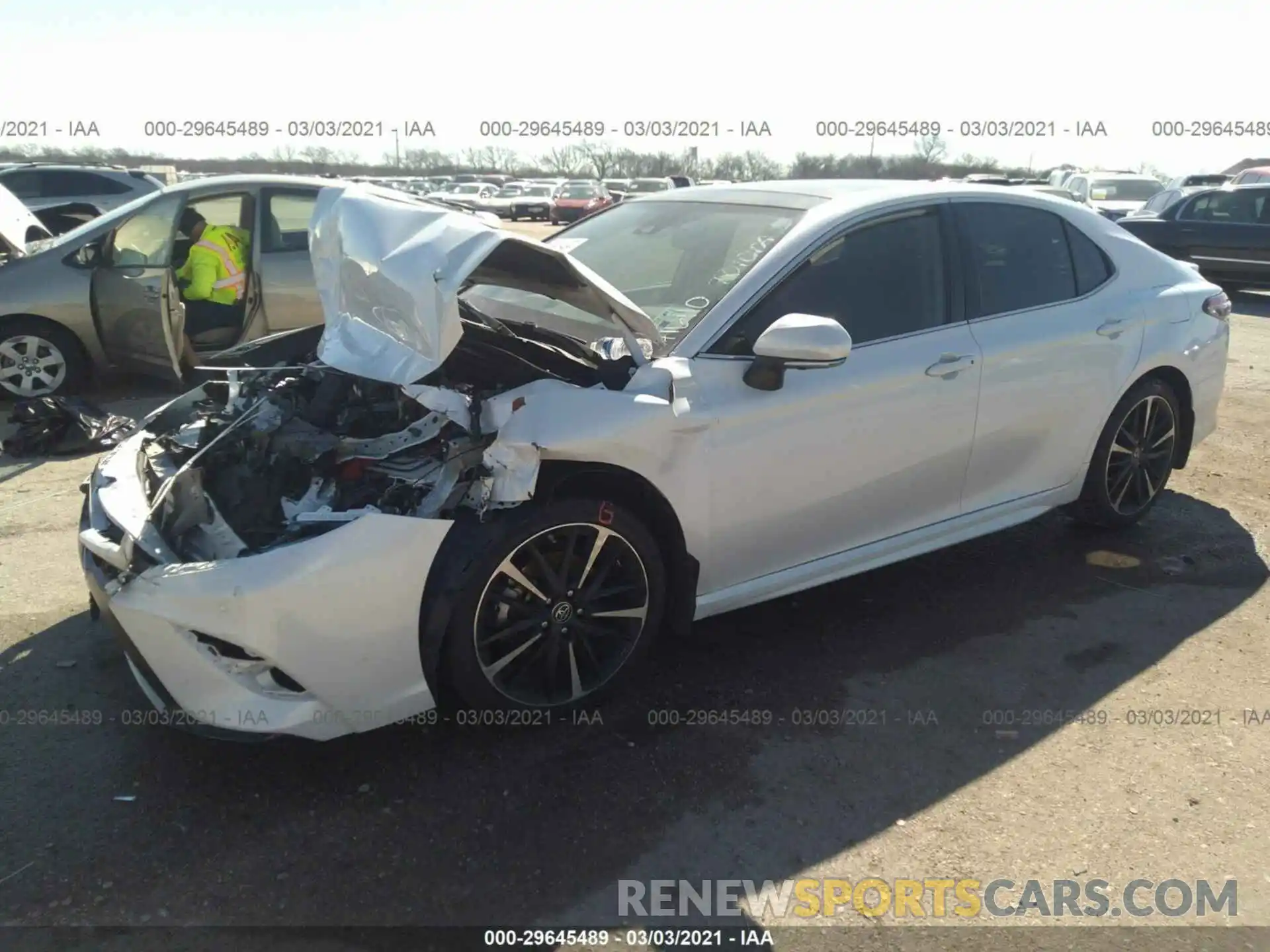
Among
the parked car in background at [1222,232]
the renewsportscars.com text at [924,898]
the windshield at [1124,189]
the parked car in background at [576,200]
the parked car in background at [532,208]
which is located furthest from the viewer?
the parked car in background at [532,208]

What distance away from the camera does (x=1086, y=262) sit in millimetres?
4273

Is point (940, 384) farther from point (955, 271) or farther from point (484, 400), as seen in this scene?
point (484, 400)

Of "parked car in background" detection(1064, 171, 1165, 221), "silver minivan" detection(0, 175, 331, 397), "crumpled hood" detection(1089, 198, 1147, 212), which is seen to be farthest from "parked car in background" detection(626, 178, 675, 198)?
"silver minivan" detection(0, 175, 331, 397)

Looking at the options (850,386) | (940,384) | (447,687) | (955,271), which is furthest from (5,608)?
(955,271)

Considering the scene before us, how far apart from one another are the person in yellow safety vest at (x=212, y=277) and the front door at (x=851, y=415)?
4.76 metres

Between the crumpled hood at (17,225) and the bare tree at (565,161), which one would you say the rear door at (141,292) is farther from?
the bare tree at (565,161)

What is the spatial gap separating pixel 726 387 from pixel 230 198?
526 cm

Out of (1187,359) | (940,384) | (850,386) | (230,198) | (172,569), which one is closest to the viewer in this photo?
(172,569)

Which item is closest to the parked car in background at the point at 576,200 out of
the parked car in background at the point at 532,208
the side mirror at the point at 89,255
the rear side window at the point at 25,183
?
the parked car in background at the point at 532,208

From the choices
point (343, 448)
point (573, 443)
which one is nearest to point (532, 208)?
point (343, 448)

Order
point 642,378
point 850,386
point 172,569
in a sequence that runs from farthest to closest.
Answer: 1. point 850,386
2. point 642,378
3. point 172,569

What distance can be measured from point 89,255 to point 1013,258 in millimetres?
6084

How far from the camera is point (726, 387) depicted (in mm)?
3119

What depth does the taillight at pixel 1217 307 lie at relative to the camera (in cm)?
464
